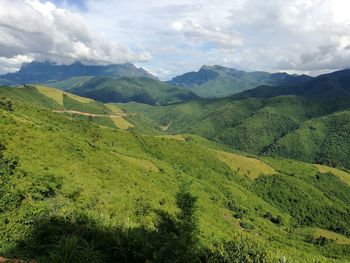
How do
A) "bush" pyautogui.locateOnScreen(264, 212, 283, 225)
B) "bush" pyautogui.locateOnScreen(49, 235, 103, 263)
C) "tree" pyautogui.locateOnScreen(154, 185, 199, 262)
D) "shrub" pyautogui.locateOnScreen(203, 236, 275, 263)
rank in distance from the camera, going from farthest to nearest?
"bush" pyautogui.locateOnScreen(264, 212, 283, 225) < "shrub" pyautogui.locateOnScreen(203, 236, 275, 263) < "tree" pyautogui.locateOnScreen(154, 185, 199, 262) < "bush" pyautogui.locateOnScreen(49, 235, 103, 263)

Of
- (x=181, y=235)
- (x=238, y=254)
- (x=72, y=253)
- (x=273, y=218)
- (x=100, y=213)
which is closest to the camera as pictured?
(x=72, y=253)

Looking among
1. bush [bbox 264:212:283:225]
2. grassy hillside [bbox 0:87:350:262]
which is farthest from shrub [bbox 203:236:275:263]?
bush [bbox 264:212:283:225]

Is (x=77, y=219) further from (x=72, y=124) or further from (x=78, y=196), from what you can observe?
(x=72, y=124)

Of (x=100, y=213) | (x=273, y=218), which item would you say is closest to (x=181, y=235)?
(x=100, y=213)

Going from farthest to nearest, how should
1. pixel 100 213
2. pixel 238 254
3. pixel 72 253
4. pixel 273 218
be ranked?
pixel 273 218 → pixel 100 213 → pixel 238 254 → pixel 72 253

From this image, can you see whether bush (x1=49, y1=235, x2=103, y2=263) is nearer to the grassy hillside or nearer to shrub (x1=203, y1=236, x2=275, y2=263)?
the grassy hillside

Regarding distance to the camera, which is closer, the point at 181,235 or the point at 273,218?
the point at 181,235

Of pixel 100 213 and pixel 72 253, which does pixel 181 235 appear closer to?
pixel 72 253

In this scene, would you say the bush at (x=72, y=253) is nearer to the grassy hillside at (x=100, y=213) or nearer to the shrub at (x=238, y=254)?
the grassy hillside at (x=100, y=213)

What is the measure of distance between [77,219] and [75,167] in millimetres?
50050

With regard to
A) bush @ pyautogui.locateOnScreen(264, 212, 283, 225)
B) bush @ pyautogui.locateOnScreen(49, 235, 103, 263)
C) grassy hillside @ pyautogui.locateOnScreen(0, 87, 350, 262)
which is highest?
bush @ pyautogui.locateOnScreen(49, 235, 103, 263)

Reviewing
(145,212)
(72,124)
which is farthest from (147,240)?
(72,124)

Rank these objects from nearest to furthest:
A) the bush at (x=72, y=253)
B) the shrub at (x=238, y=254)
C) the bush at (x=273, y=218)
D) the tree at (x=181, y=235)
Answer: the bush at (x=72, y=253)
the tree at (x=181, y=235)
the shrub at (x=238, y=254)
the bush at (x=273, y=218)

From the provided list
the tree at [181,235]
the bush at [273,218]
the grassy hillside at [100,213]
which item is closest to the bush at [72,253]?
the grassy hillside at [100,213]
